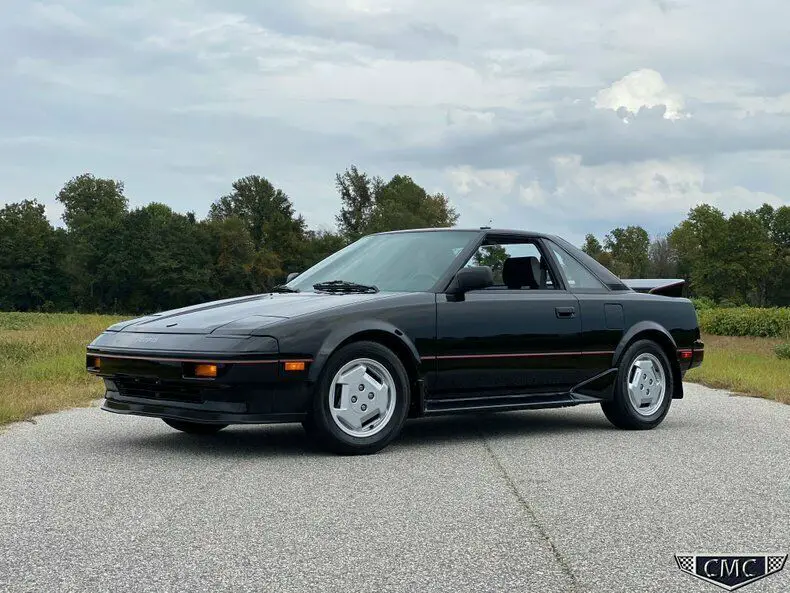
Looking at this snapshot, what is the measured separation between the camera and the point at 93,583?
369 centimetres

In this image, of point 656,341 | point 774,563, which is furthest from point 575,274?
point 774,563

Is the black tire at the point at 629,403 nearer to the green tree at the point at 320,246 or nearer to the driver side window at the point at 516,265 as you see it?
the driver side window at the point at 516,265

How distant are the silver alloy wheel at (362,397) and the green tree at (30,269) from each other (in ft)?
284

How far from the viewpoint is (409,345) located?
22.6 feet

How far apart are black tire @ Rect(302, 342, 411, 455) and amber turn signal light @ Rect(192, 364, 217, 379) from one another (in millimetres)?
638

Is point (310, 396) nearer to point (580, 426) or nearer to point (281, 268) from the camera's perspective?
point (580, 426)

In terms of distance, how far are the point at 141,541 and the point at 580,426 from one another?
5015mm

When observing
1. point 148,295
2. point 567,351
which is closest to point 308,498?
point 567,351

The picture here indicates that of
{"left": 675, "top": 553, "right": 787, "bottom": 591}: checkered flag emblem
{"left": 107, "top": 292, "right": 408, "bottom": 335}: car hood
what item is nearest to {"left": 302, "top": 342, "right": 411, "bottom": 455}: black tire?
{"left": 107, "top": 292, "right": 408, "bottom": 335}: car hood

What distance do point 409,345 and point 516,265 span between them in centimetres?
155

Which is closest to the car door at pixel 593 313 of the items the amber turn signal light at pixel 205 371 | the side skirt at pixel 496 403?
the side skirt at pixel 496 403

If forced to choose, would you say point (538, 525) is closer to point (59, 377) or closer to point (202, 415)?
point (202, 415)

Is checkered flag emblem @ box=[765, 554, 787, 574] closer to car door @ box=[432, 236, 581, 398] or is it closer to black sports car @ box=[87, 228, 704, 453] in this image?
black sports car @ box=[87, 228, 704, 453]

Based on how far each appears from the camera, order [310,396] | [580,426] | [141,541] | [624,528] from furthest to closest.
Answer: [580,426] < [310,396] < [624,528] < [141,541]
